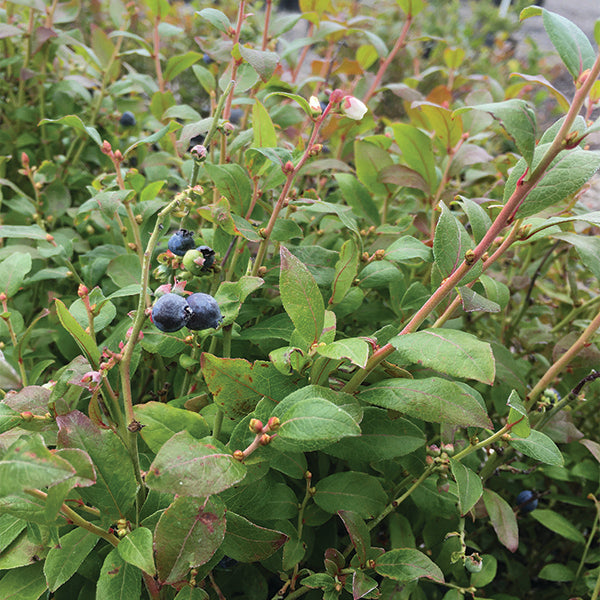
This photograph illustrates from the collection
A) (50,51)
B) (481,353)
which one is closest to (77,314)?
(481,353)

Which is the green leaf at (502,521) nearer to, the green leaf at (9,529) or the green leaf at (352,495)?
the green leaf at (352,495)

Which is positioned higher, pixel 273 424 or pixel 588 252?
pixel 588 252

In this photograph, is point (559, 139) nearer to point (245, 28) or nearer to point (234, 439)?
point (234, 439)

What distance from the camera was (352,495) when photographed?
0.67m

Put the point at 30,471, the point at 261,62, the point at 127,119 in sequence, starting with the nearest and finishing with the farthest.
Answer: the point at 30,471 < the point at 261,62 < the point at 127,119

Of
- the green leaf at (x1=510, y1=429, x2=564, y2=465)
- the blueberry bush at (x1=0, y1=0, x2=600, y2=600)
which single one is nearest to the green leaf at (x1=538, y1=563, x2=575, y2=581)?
the blueberry bush at (x1=0, y1=0, x2=600, y2=600)

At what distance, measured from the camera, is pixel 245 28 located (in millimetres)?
985

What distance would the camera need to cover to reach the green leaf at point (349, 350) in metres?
0.49

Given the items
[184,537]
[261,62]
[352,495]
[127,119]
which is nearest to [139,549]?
[184,537]

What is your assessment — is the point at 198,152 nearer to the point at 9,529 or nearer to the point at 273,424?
the point at 273,424

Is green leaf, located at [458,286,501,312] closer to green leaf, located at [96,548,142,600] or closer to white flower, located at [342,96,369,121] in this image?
white flower, located at [342,96,369,121]

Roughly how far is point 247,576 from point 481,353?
51 cm

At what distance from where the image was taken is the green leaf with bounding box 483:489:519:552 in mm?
720

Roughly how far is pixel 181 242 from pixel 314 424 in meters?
0.29
